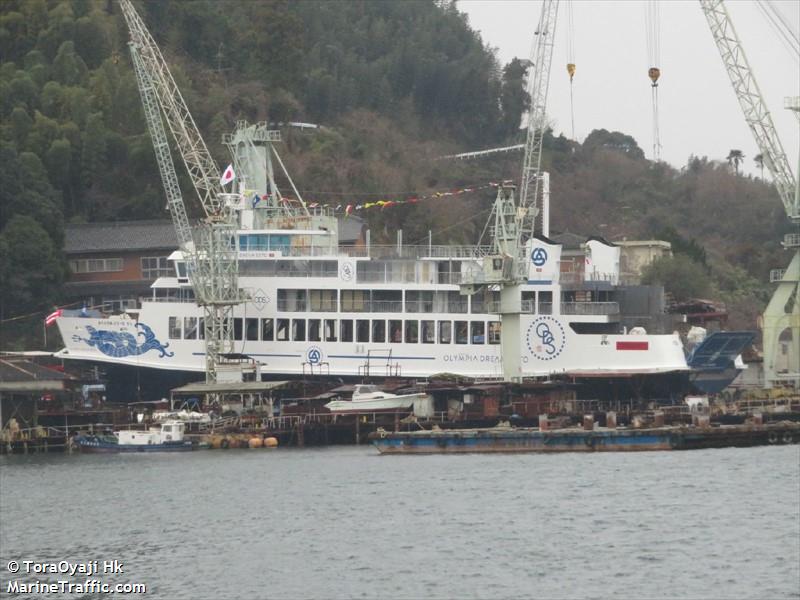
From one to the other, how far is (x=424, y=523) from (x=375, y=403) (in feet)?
65.4

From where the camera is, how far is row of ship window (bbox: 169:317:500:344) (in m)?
71.5

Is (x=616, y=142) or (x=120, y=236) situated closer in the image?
(x=120, y=236)

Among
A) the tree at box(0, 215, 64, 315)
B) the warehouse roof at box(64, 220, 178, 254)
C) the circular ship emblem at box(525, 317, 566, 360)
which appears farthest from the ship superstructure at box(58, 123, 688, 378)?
the warehouse roof at box(64, 220, 178, 254)

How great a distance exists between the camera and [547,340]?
70.1 meters

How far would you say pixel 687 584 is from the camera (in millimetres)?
38125

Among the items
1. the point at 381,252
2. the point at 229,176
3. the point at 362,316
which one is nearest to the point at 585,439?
the point at 362,316

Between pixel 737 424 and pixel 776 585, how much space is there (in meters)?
23.8

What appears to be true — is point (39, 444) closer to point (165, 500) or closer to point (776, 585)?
point (165, 500)

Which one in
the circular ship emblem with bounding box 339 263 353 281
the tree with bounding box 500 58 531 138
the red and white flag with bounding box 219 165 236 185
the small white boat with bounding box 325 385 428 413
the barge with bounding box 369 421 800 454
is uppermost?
the tree with bounding box 500 58 531 138

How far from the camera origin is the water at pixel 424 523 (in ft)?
128

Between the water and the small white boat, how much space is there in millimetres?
4936

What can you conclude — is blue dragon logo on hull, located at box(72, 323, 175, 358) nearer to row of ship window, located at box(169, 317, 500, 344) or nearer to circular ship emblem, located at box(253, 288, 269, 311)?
row of ship window, located at box(169, 317, 500, 344)

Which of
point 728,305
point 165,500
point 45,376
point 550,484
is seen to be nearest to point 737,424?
point 550,484

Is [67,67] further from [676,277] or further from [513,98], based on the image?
[513,98]
